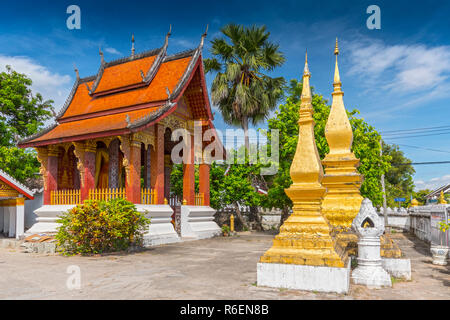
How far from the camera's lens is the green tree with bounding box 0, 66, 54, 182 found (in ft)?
63.6

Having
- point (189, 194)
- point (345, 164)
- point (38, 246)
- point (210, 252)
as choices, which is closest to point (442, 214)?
point (345, 164)

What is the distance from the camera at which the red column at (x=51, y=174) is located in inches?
571

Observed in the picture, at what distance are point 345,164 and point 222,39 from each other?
17.0m

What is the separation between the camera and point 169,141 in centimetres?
1697

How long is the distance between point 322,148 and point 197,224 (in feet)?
21.0

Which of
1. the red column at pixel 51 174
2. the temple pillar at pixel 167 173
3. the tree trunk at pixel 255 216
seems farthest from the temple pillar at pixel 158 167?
the tree trunk at pixel 255 216

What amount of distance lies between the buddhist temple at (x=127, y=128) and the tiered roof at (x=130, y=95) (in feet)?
0.12

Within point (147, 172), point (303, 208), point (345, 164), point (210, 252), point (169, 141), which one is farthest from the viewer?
point (169, 141)

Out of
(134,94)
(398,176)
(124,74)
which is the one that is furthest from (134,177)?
(398,176)

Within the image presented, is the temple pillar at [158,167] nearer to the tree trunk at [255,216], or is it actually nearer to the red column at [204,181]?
the red column at [204,181]

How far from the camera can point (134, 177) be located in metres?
12.2

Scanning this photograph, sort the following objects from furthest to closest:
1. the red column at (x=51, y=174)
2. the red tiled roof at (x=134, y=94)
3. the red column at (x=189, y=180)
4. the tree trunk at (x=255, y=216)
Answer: the tree trunk at (x=255, y=216) < the red column at (x=189, y=180) < the red column at (x=51, y=174) < the red tiled roof at (x=134, y=94)

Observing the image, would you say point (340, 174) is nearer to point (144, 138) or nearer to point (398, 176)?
point (144, 138)

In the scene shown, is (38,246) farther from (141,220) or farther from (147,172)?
(147,172)
